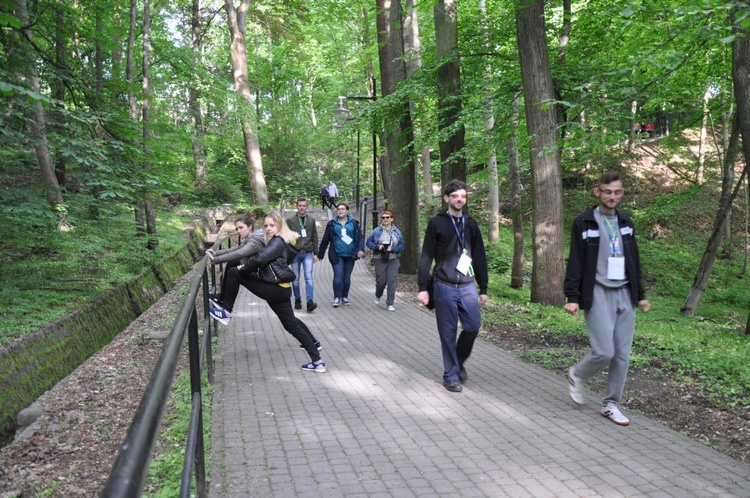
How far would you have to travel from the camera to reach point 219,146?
28.7 meters

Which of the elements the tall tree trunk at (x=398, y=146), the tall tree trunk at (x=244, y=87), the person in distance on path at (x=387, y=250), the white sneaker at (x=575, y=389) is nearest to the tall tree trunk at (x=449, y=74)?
the tall tree trunk at (x=398, y=146)

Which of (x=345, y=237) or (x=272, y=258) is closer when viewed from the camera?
(x=272, y=258)

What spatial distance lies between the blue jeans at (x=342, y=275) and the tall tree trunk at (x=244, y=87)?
37.4 feet

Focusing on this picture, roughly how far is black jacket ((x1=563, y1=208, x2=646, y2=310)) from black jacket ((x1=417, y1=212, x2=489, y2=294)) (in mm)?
1097

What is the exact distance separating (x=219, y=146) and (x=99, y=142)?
18.7 metres

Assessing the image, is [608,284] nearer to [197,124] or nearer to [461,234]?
[461,234]

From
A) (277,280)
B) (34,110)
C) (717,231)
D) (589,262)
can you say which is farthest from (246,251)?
(717,231)

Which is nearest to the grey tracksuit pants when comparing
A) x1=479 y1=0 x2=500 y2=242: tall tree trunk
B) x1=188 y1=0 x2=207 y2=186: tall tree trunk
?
x1=479 y1=0 x2=500 y2=242: tall tree trunk

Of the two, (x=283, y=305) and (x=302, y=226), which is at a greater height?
(x=302, y=226)

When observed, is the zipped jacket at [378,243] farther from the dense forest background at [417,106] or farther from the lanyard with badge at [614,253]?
the lanyard with badge at [614,253]

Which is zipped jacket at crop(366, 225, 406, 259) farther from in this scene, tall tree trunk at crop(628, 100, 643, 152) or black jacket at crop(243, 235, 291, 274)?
tall tree trunk at crop(628, 100, 643, 152)

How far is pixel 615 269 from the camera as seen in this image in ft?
16.3

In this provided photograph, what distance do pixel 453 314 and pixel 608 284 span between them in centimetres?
159

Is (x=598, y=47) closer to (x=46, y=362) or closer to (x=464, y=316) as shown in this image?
(x=464, y=316)
